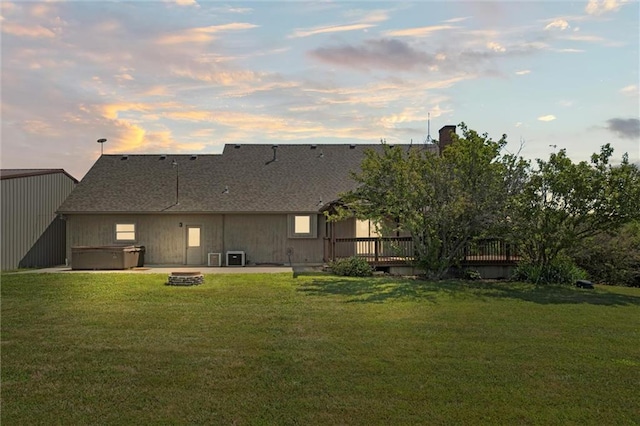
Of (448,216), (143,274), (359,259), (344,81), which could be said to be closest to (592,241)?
(448,216)

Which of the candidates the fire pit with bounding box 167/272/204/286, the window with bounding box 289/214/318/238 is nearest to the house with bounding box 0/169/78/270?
the fire pit with bounding box 167/272/204/286

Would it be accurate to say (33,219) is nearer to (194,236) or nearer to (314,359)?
(194,236)

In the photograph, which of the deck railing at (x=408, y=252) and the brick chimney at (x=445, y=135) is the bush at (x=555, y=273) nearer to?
the deck railing at (x=408, y=252)

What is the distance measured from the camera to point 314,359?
7895 millimetres

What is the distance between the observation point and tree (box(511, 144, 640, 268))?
16.9 metres

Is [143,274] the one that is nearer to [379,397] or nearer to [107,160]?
[107,160]

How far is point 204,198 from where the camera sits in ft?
78.2

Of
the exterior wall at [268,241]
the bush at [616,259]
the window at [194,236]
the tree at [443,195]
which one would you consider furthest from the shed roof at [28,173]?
the bush at [616,259]

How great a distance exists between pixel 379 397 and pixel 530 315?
264 inches

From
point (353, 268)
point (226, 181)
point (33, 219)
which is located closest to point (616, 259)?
point (353, 268)

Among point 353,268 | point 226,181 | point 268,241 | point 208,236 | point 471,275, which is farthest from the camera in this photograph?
point 226,181

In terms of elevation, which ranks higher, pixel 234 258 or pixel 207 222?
pixel 207 222

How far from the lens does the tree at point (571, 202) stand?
16.9 meters

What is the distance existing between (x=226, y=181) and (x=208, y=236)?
320cm
